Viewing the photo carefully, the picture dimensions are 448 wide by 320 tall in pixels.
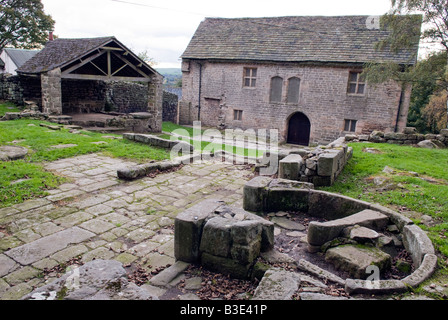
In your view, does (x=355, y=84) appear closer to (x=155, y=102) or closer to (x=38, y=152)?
(x=155, y=102)

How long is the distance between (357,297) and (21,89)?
19.0 meters

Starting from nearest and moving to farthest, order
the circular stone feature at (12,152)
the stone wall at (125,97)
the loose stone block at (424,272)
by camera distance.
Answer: the loose stone block at (424,272) → the circular stone feature at (12,152) → the stone wall at (125,97)

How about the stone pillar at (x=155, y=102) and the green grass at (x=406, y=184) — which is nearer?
the green grass at (x=406, y=184)

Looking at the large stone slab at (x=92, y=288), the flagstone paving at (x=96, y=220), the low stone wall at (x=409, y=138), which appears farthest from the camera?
the low stone wall at (x=409, y=138)

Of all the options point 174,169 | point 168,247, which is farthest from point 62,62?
point 168,247

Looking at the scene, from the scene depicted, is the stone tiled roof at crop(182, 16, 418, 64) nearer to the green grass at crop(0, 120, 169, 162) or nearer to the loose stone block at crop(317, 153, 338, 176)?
the loose stone block at crop(317, 153, 338, 176)

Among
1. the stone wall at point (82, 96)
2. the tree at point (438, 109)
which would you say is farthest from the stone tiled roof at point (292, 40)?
the tree at point (438, 109)

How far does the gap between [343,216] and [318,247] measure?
1347 mm

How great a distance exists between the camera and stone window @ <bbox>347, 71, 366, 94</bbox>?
18.9m

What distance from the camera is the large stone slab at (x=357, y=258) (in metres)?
4.07

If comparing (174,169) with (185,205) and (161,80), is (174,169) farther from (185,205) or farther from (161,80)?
(161,80)

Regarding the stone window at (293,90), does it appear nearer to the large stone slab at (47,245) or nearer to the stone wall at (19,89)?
the stone wall at (19,89)

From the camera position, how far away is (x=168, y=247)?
497 centimetres

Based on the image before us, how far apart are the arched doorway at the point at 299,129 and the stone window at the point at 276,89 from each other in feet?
5.26
